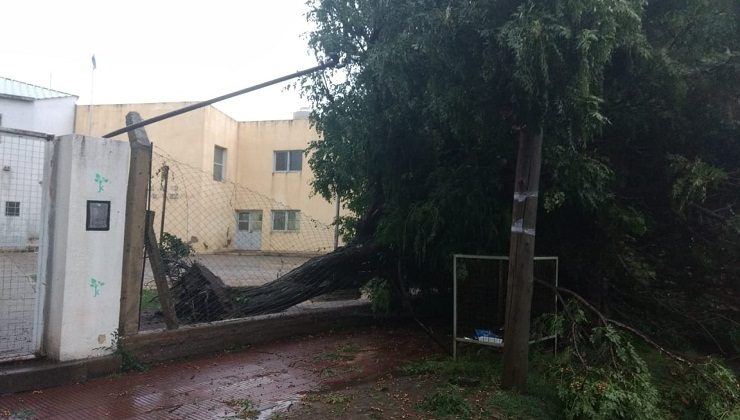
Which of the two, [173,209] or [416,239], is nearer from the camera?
[416,239]

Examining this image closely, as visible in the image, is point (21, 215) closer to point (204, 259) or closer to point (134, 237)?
point (134, 237)

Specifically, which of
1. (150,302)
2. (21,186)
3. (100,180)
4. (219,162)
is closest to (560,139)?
(100,180)

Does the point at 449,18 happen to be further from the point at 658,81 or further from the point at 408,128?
the point at 658,81

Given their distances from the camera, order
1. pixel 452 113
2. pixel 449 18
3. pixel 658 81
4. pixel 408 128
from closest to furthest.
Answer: pixel 449 18 < pixel 452 113 < pixel 658 81 < pixel 408 128

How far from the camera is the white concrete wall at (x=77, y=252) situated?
5.29 m

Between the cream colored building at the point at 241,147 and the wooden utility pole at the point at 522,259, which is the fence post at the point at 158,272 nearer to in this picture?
the wooden utility pole at the point at 522,259

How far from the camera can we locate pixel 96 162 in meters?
5.46

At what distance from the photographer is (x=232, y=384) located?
18.1 feet

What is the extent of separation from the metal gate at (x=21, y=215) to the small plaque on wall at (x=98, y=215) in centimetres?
47

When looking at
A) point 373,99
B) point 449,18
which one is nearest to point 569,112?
point 449,18

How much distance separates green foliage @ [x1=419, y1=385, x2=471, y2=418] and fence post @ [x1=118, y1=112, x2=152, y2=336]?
10.1 feet

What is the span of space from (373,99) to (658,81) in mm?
3144

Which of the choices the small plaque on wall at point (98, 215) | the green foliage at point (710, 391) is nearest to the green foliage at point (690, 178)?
the green foliage at point (710, 391)

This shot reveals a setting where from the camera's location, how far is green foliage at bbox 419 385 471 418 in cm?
469
